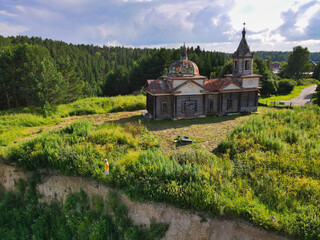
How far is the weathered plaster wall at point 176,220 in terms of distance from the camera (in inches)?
348

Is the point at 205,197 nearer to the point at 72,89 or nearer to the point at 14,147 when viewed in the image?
the point at 14,147

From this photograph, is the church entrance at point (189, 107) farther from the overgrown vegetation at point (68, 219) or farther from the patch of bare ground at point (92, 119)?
the overgrown vegetation at point (68, 219)

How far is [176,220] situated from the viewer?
9914 millimetres

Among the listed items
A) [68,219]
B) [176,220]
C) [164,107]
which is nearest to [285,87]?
[164,107]

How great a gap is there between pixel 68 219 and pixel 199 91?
17.2 metres

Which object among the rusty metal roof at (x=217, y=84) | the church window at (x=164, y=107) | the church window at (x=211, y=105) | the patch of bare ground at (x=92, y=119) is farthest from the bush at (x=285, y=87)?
the patch of bare ground at (x=92, y=119)

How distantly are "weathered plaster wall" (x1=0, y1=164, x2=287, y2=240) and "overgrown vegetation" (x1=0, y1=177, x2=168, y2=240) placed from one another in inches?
14.1

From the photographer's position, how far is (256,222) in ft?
27.7

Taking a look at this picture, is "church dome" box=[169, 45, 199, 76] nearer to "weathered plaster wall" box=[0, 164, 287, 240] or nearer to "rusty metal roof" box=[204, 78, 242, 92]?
"rusty metal roof" box=[204, 78, 242, 92]

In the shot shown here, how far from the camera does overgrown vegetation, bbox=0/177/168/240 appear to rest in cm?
1077

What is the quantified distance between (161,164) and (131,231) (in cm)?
346

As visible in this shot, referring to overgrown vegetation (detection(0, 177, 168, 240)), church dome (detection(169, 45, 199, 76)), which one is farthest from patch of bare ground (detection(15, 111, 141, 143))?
overgrown vegetation (detection(0, 177, 168, 240))

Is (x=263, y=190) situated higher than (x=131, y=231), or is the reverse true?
(x=263, y=190)

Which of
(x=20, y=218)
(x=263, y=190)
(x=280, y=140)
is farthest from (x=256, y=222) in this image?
(x=20, y=218)
